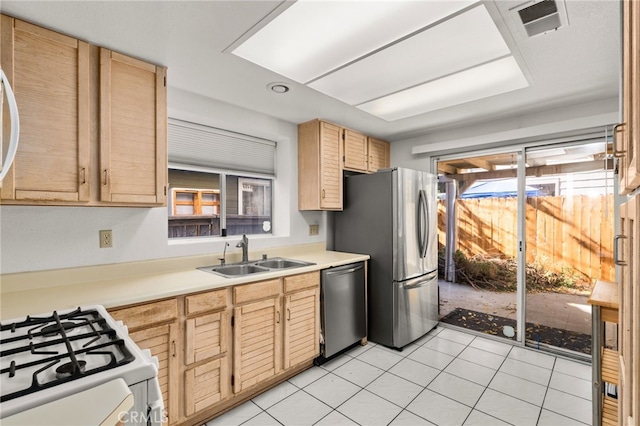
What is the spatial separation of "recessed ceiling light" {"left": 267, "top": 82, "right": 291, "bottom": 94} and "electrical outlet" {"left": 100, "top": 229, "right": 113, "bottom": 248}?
1.57 metres

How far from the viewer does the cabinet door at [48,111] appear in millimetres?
1559

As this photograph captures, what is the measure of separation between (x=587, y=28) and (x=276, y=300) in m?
2.56

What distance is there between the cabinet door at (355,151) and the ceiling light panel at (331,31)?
1441 mm

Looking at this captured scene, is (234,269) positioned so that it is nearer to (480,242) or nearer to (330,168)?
(330,168)

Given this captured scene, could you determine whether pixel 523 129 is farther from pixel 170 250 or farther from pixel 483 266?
pixel 170 250

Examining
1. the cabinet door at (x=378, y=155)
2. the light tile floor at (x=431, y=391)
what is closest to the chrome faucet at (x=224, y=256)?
the light tile floor at (x=431, y=391)

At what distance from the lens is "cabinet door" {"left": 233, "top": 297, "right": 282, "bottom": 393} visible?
2.15 meters

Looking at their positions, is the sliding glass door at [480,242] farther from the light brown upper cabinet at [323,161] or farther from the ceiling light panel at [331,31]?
the ceiling light panel at [331,31]

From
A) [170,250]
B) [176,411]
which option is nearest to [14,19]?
[170,250]

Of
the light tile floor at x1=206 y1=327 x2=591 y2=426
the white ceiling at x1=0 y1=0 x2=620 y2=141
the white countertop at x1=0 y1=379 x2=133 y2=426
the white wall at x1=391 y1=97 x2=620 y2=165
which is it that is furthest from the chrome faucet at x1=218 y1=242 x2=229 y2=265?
the white wall at x1=391 y1=97 x2=620 y2=165

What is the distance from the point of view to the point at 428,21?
62.3 inches

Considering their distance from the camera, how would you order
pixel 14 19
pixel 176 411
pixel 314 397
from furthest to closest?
pixel 314 397 < pixel 176 411 < pixel 14 19

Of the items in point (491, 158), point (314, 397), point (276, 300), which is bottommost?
point (314, 397)

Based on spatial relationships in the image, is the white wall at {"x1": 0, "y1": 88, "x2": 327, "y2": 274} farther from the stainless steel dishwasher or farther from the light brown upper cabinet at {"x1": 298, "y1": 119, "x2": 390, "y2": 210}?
the stainless steel dishwasher
